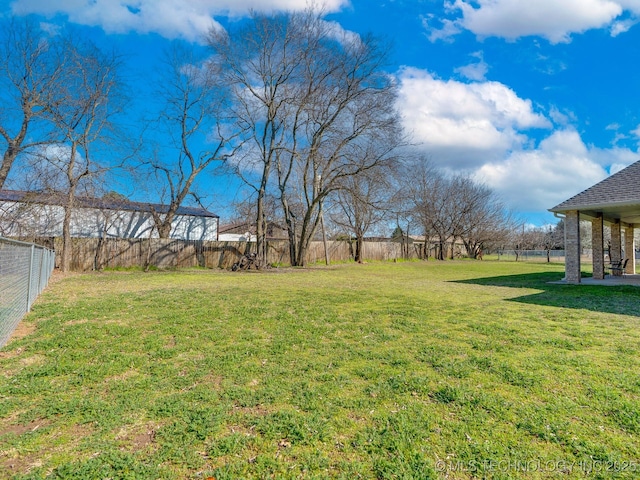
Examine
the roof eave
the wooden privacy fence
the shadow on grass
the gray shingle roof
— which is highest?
the gray shingle roof

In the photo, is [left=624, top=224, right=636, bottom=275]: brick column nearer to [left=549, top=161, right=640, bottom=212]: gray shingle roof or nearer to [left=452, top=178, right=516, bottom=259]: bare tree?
[left=549, top=161, right=640, bottom=212]: gray shingle roof

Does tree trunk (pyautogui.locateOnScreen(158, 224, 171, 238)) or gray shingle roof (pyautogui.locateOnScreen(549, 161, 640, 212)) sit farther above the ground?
gray shingle roof (pyautogui.locateOnScreen(549, 161, 640, 212))

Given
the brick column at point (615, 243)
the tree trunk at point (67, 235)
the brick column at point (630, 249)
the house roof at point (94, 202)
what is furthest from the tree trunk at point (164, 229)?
the brick column at point (630, 249)

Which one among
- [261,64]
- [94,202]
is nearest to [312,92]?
[261,64]

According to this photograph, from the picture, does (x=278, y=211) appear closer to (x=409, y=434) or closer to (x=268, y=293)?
(x=268, y=293)

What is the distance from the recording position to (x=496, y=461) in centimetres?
193

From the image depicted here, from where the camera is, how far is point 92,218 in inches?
784

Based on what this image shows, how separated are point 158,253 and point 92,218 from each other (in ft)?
18.7

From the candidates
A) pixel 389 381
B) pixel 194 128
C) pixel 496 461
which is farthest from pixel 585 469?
pixel 194 128

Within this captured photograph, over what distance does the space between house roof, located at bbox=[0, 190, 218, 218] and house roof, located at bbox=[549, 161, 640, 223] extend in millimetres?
19564

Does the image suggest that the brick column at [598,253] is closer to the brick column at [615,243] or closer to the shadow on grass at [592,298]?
the shadow on grass at [592,298]

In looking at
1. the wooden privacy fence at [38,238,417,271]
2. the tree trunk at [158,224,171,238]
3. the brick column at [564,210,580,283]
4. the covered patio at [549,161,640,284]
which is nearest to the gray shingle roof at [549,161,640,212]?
the covered patio at [549,161,640,284]

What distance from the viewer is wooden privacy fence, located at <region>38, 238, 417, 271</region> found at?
632 inches

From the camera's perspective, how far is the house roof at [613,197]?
10195mm
